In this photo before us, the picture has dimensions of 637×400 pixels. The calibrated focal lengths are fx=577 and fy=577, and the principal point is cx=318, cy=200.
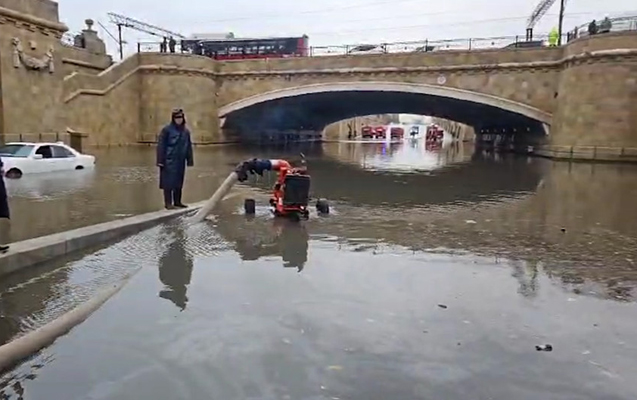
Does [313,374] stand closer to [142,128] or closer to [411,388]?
[411,388]

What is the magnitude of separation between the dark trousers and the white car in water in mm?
7800

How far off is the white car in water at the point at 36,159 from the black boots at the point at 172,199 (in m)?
7.83

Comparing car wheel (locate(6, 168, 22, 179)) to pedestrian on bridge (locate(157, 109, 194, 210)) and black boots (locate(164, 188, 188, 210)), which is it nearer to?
black boots (locate(164, 188, 188, 210))

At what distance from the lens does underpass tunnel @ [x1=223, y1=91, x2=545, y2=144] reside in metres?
40.5

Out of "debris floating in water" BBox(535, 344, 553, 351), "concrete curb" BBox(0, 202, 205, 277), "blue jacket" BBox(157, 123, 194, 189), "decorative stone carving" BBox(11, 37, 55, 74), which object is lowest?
"debris floating in water" BBox(535, 344, 553, 351)

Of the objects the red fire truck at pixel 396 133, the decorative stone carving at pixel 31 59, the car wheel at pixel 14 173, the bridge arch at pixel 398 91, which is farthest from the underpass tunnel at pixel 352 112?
the red fire truck at pixel 396 133

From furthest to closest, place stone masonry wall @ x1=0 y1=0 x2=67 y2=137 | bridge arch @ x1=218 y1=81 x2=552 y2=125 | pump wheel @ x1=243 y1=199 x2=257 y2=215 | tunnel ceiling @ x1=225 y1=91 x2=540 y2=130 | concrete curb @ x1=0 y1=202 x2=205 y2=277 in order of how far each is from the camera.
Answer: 1. tunnel ceiling @ x1=225 y1=91 x2=540 y2=130
2. bridge arch @ x1=218 y1=81 x2=552 y2=125
3. stone masonry wall @ x1=0 y1=0 x2=67 y2=137
4. pump wheel @ x1=243 y1=199 x2=257 y2=215
5. concrete curb @ x1=0 y1=202 x2=205 y2=277

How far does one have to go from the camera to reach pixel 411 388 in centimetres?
373

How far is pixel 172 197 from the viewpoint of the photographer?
34.6ft

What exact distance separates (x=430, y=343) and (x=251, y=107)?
4044 centimetres

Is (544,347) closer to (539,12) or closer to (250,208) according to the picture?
(250,208)

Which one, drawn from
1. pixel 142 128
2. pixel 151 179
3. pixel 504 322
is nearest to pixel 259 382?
pixel 504 322

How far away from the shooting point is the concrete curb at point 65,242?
618 cm

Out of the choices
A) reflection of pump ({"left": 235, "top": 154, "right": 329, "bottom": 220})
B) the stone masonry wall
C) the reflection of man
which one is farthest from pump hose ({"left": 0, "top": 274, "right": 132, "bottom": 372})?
the stone masonry wall
